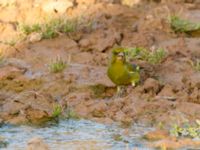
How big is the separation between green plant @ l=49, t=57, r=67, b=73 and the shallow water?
1050mm

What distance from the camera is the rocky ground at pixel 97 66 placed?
317 inches

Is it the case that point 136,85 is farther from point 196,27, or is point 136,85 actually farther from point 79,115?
point 196,27

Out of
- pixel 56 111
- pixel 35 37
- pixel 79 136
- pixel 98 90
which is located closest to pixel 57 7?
pixel 35 37

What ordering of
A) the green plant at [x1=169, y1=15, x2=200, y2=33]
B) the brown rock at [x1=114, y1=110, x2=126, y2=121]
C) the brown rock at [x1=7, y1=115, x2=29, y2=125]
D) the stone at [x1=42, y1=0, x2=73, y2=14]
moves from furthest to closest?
1. the stone at [x1=42, y1=0, x2=73, y2=14]
2. the green plant at [x1=169, y1=15, x2=200, y2=33]
3. the brown rock at [x1=114, y1=110, x2=126, y2=121]
4. the brown rock at [x1=7, y1=115, x2=29, y2=125]

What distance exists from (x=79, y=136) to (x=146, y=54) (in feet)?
6.19

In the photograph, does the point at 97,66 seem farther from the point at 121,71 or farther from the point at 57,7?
the point at 57,7

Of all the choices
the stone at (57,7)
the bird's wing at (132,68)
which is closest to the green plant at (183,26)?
the stone at (57,7)

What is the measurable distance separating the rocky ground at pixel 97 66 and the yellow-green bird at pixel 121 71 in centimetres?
12

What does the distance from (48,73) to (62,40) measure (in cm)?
86

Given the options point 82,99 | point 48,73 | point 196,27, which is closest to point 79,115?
point 82,99

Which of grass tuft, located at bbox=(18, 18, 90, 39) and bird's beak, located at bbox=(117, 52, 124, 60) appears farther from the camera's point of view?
grass tuft, located at bbox=(18, 18, 90, 39)

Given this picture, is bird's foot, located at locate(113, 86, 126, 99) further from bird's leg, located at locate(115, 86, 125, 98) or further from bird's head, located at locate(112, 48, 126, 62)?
bird's head, located at locate(112, 48, 126, 62)

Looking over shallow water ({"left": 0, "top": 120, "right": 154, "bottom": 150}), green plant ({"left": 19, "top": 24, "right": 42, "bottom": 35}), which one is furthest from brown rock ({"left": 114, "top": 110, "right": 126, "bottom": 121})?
green plant ({"left": 19, "top": 24, "right": 42, "bottom": 35})

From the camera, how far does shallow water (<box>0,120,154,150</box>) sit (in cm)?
718
